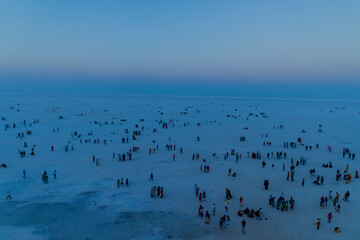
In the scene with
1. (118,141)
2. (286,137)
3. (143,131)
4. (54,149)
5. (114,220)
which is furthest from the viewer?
(143,131)

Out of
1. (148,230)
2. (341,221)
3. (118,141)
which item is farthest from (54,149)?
(341,221)

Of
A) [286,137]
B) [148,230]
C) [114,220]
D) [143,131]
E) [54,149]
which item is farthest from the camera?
[143,131]

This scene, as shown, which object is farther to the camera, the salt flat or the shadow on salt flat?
the salt flat

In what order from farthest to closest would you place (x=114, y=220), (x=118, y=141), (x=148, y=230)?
(x=118, y=141) → (x=114, y=220) → (x=148, y=230)

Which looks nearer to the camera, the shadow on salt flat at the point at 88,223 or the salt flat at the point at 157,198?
the shadow on salt flat at the point at 88,223

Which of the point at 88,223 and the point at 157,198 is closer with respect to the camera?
the point at 88,223

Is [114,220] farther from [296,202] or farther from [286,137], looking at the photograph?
[286,137]

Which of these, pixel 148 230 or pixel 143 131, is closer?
pixel 148 230

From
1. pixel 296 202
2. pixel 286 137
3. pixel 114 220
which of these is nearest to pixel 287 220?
pixel 296 202

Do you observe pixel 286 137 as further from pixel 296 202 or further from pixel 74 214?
pixel 74 214
